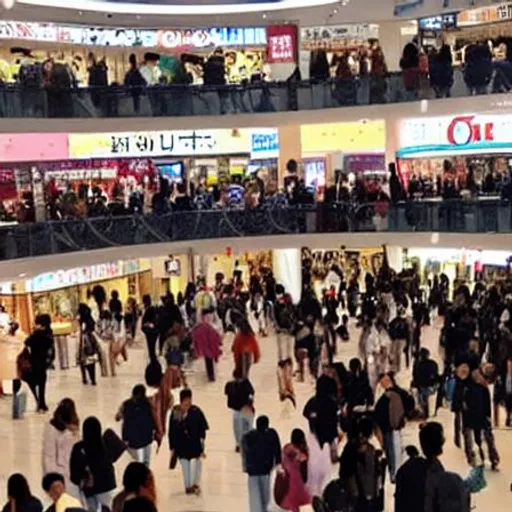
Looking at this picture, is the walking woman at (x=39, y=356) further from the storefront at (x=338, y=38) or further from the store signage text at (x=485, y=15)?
the storefront at (x=338, y=38)

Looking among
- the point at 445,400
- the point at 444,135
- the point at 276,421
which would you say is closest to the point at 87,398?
the point at 276,421

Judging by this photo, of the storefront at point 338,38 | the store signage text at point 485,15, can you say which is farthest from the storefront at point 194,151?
the store signage text at point 485,15

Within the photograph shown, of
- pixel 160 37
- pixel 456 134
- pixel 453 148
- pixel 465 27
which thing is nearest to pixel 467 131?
pixel 456 134

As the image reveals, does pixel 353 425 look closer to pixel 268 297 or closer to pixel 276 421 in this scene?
pixel 276 421

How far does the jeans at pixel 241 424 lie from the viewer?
43.8 ft

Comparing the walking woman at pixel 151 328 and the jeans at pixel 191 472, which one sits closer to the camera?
the jeans at pixel 191 472

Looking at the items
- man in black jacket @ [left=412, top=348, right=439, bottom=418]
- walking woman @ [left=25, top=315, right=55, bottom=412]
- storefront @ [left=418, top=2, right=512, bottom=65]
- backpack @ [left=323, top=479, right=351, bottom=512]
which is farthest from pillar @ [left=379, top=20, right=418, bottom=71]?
backpack @ [left=323, top=479, right=351, bottom=512]

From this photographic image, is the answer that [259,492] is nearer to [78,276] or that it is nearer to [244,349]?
[244,349]

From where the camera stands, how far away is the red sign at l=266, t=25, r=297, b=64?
25.4 meters

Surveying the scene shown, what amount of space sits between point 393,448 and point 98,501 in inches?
135

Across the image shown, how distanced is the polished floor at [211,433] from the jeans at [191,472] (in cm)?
19

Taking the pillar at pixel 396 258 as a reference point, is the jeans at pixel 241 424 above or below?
below

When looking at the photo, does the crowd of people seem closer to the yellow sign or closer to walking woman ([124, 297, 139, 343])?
walking woman ([124, 297, 139, 343])

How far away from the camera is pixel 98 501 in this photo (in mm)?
10383
